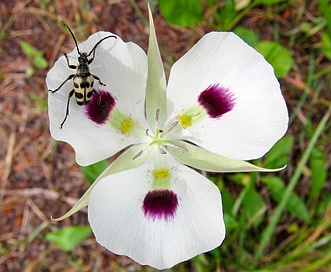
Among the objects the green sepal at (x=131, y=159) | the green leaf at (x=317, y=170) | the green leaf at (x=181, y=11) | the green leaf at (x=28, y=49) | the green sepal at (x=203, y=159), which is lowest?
the green leaf at (x=317, y=170)

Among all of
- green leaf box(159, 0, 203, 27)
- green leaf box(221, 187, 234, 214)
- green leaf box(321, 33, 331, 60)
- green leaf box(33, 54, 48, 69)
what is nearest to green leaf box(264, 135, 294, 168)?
green leaf box(221, 187, 234, 214)

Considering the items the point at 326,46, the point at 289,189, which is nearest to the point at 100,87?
the point at 289,189

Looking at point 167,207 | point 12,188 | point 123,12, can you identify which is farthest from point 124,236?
point 123,12

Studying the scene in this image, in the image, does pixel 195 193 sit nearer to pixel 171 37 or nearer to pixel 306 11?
pixel 171 37

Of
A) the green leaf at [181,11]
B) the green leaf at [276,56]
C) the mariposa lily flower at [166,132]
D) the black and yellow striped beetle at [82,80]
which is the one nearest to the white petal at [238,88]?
the mariposa lily flower at [166,132]

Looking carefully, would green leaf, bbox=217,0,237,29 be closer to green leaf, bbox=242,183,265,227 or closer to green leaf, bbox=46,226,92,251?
green leaf, bbox=242,183,265,227

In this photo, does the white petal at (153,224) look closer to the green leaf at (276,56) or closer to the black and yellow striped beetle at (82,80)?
the black and yellow striped beetle at (82,80)
